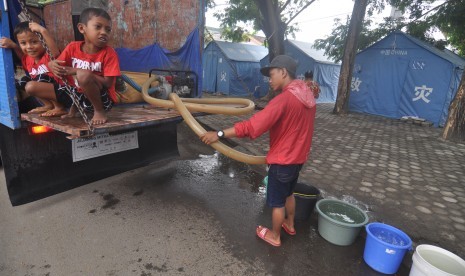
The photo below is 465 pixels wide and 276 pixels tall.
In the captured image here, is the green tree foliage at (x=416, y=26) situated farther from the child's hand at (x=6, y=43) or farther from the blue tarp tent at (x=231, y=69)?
the child's hand at (x=6, y=43)

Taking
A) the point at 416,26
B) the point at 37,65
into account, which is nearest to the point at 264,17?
the point at 416,26

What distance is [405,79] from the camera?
35.2 ft

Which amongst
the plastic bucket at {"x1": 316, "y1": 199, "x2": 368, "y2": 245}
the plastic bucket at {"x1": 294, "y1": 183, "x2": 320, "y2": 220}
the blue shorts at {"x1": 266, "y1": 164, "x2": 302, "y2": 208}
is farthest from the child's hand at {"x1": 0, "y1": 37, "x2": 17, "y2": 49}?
the plastic bucket at {"x1": 316, "y1": 199, "x2": 368, "y2": 245}

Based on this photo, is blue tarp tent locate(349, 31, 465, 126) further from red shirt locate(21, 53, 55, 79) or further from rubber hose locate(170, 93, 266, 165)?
red shirt locate(21, 53, 55, 79)

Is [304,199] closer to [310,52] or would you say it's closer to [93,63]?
[93,63]

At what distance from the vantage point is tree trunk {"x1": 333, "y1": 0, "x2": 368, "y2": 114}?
1073 cm

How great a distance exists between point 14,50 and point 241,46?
Answer: 1674 centimetres

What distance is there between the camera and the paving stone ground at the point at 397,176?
3252 mm

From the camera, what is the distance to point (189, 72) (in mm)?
4129

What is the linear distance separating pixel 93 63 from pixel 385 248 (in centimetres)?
317

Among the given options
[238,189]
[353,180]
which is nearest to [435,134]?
[353,180]

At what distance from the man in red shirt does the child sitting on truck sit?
1.48 meters

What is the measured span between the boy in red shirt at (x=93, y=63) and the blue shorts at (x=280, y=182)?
5.37ft

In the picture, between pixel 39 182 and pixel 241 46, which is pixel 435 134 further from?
pixel 241 46
